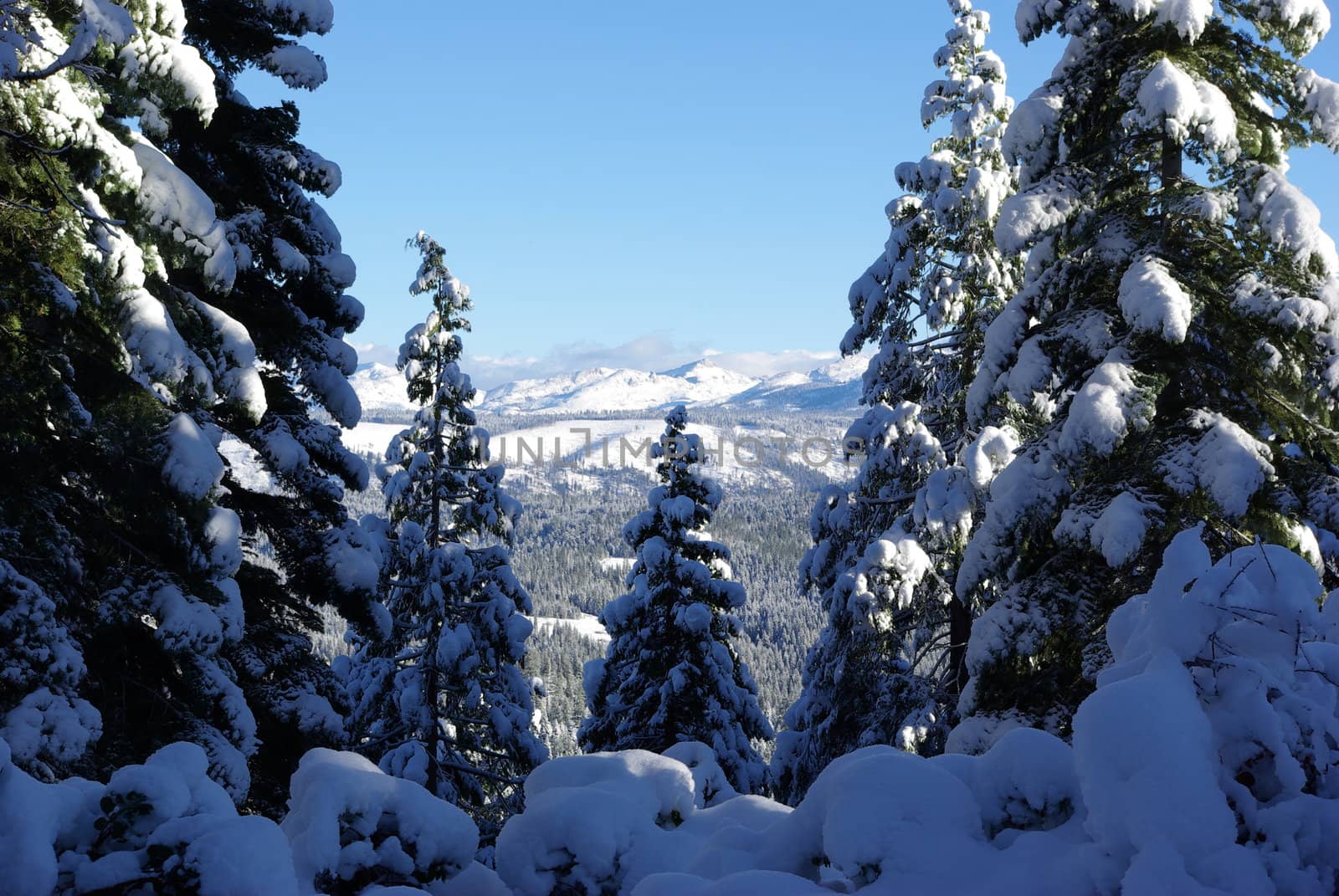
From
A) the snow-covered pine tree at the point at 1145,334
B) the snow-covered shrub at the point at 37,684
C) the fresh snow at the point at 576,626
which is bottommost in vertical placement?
the fresh snow at the point at 576,626

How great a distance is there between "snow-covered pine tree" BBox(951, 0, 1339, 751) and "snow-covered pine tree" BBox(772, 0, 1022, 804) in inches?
147

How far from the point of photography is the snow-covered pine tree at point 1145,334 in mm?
7133

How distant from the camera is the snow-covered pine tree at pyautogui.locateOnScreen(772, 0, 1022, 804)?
1262 cm

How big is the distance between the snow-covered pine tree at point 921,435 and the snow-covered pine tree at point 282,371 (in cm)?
705

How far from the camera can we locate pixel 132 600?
23.8 feet

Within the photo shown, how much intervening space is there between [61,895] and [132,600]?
18.0 ft

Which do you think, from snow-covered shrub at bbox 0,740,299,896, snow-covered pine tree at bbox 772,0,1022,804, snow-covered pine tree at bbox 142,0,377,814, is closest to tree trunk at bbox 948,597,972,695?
snow-covered pine tree at bbox 772,0,1022,804

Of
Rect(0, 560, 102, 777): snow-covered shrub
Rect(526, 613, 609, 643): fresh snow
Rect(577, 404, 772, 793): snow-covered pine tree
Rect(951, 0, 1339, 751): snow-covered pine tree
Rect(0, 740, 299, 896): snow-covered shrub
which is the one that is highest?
Rect(951, 0, 1339, 751): snow-covered pine tree

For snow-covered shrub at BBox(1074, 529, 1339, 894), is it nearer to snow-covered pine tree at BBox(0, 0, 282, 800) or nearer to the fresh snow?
snow-covered pine tree at BBox(0, 0, 282, 800)

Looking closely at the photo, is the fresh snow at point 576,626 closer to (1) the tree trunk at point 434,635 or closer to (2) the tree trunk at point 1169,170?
(1) the tree trunk at point 434,635

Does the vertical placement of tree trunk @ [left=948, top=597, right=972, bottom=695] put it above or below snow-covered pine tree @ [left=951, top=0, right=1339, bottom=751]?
below

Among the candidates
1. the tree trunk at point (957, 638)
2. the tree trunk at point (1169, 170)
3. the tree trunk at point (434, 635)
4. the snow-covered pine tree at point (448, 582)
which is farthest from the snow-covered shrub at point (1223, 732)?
the snow-covered pine tree at point (448, 582)

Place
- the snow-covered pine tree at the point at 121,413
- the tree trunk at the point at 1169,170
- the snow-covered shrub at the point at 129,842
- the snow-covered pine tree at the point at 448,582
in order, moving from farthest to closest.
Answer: the snow-covered pine tree at the point at 448,582, the tree trunk at the point at 1169,170, the snow-covered pine tree at the point at 121,413, the snow-covered shrub at the point at 129,842

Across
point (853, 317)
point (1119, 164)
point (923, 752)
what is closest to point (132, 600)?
point (1119, 164)
